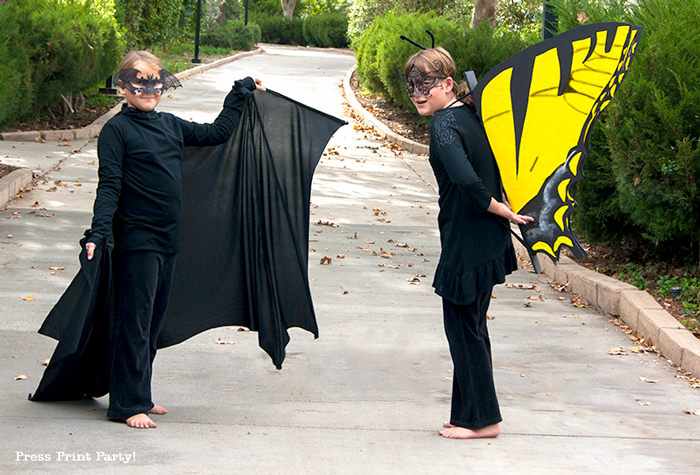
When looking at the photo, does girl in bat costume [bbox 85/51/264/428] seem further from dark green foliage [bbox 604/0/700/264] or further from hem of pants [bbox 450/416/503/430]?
dark green foliage [bbox 604/0/700/264]

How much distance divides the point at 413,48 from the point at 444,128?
14.4 meters

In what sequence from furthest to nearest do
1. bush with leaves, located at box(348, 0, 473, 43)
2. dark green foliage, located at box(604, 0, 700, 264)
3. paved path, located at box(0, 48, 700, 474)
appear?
bush with leaves, located at box(348, 0, 473, 43) → dark green foliage, located at box(604, 0, 700, 264) → paved path, located at box(0, 48, 700, 474)

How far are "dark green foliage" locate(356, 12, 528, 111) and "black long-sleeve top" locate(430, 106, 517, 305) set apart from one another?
12081 millimetres

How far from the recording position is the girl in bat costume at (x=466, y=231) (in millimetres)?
4465

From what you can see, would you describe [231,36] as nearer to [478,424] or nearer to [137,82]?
[137,82]

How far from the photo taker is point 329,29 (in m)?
54.7

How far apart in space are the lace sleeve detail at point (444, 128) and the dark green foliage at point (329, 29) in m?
51.3

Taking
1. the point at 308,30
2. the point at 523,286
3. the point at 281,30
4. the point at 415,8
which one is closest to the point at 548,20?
the point at 523,286

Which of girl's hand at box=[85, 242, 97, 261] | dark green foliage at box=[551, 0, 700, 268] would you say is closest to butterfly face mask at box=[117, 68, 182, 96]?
girl's hand at box=[85, 242, 97, 261]

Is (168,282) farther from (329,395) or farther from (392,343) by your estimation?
(392,343)

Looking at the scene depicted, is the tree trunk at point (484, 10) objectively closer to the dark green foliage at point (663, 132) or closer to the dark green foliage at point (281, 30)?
the dark green foliage at point (663, 132)

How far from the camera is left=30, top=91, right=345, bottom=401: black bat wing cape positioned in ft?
17.1

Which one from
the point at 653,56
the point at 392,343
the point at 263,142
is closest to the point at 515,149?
the point at 263,142

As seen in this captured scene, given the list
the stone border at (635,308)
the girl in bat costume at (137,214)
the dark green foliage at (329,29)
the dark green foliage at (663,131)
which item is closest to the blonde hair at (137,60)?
the girl in bat costume at (137,214)
